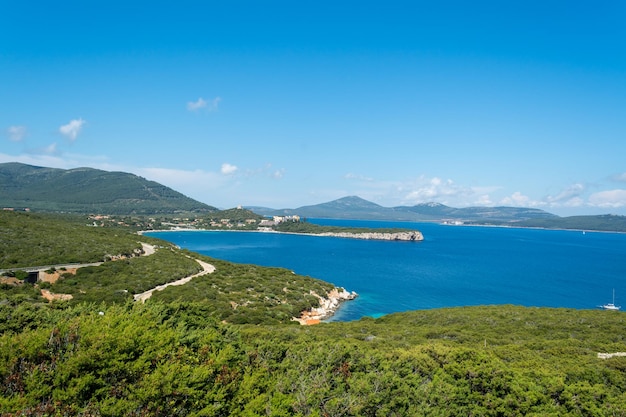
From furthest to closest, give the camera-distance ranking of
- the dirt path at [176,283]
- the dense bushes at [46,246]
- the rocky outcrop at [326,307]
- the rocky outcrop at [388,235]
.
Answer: the rocky outcrop at [388,235]
the rocky outcrop at [326,307]
the dense bushes at [46,246]
the dirt path at [176,283]

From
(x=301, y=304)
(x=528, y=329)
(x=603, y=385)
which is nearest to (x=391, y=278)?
(x=301, y=304)

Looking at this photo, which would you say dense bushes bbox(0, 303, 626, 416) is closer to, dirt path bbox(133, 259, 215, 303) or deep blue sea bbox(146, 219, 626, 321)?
dirt path bbox(133, 259, 215, 303)

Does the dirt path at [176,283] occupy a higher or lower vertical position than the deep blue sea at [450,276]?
higher

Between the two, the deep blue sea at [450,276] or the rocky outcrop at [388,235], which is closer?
the deep blue sea at [450,276]

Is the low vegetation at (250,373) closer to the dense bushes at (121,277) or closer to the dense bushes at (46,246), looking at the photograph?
the dense bushes at (121,277)

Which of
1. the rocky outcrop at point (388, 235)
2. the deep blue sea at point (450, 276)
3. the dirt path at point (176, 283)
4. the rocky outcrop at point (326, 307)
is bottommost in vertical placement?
the deep blue sea at point (450, 276)

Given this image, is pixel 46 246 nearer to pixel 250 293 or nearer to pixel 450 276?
pixel 250 293

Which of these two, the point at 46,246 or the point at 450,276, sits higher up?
the point at 46,246

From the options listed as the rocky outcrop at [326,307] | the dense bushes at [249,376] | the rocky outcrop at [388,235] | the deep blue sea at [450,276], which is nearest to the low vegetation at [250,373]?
the dense bushes at [249,376]

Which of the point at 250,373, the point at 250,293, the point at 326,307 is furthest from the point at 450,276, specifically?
the point at 250,373

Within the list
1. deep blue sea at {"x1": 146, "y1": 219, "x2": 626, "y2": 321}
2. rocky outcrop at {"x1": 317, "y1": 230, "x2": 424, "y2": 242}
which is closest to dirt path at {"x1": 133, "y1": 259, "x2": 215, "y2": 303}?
deep blue sea at {"x1": 146, "y1": 219, "x2": 626, "y2": 321}
